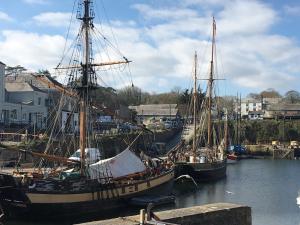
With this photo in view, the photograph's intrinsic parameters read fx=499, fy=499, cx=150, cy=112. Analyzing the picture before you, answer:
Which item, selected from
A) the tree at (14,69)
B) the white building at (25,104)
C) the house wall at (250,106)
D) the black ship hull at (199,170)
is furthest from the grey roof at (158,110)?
the black ship hull at (199,170)

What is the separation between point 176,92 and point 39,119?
307 feet

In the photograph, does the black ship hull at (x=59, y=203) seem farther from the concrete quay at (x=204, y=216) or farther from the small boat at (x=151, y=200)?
the concrete quay at (x=204, y=216)

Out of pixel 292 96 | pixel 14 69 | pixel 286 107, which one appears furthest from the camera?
pixel 292 96

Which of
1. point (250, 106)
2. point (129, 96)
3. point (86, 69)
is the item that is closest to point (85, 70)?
point (86, 69)

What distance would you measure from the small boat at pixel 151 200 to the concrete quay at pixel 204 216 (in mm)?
19208

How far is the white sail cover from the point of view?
32.1 meters

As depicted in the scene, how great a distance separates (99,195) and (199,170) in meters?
22.4

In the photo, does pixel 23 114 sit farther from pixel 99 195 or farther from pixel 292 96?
pixel 292 96

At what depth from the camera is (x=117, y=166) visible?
34469 mm

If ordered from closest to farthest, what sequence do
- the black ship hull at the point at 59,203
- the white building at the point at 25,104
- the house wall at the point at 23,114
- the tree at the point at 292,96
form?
the black ship hull at the point at 59,203, the house wall at the point at 23,114, the white building at the point at 25,104, the tree at the point at 292,96

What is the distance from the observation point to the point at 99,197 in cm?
2972

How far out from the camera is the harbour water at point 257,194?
3016 centimetres

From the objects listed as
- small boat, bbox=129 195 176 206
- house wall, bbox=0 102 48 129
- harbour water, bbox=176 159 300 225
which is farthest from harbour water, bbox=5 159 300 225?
house wall, bbox=0 102 48 129

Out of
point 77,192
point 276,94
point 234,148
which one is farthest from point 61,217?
point 276,94
